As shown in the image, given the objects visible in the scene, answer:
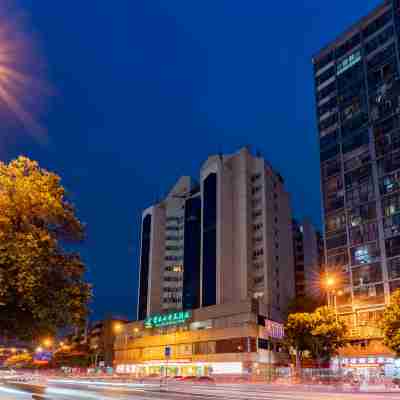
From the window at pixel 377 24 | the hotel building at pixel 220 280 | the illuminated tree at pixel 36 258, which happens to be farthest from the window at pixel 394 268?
the illuminated tree at pixel 36 258

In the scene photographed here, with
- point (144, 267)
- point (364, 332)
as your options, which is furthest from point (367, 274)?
point (144, 267)

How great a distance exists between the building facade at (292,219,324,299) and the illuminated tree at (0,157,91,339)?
133852 millimetres

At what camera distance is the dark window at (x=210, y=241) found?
398 feet

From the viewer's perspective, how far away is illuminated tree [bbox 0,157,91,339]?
50.7 feet

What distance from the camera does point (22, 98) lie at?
21875mm

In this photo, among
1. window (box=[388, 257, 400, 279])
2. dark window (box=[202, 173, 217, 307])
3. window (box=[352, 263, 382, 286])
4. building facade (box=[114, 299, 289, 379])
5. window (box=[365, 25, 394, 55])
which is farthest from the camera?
dark window (box=[202, 173, 217, 307])

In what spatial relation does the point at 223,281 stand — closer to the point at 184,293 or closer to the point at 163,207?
the point at 184,293

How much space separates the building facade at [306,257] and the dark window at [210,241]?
37.9 m

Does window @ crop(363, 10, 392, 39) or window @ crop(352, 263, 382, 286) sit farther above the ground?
window @ crop(363, 10, 392, 39)

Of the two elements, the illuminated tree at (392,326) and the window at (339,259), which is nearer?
the illuminated tree at (392,326)

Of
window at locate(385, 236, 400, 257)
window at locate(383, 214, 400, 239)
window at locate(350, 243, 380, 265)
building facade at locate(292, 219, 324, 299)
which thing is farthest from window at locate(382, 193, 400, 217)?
building facade at locate(292, 219, 324, 299)

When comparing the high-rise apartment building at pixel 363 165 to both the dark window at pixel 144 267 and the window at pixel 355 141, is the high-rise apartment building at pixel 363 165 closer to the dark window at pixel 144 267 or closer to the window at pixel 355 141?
the window at pixel 355 141

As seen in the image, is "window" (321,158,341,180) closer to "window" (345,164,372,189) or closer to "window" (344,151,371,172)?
"window" (344,151,371,172)

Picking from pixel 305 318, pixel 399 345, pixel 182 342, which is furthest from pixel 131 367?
pixel 399 345
